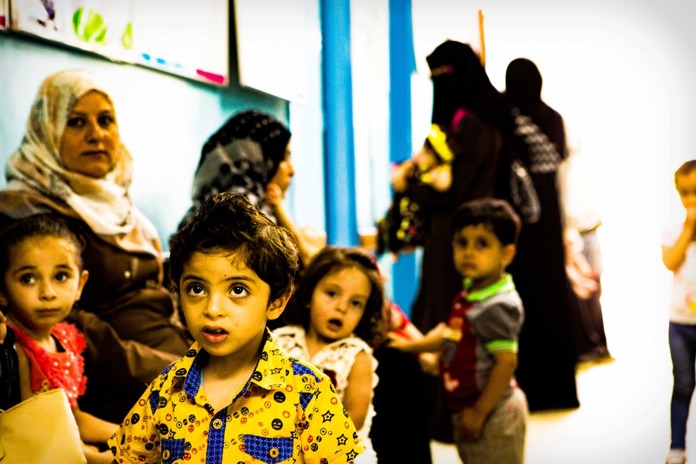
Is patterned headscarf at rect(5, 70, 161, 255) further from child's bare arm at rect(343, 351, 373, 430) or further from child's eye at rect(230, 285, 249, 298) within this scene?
child's eye at rect(230, 285, 249, 298)

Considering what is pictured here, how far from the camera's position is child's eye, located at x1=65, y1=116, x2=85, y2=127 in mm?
2707

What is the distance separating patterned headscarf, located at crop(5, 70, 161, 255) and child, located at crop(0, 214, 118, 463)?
0.37 ft

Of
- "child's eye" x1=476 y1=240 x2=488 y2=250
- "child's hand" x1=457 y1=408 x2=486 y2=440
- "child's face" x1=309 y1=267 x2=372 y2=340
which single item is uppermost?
"child's eye" x1=476 y1=240 x2=488 y2=250

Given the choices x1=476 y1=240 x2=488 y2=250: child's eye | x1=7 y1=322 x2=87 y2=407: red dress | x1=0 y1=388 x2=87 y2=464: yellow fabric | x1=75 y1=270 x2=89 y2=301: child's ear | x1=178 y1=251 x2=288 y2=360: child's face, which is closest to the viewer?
x1=178 y1=251 x2=288 y2=360: child's face

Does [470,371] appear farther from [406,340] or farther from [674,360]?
[674,360]

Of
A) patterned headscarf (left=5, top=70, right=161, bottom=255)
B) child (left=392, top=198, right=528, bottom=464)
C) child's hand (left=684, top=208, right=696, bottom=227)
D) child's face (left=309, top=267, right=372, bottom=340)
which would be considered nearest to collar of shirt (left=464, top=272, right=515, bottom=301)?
child (left=392, top=198, right=528, bottom=464)

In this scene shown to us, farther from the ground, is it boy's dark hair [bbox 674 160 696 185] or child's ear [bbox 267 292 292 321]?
boy's dark hair [bbox 674 160 696 185]

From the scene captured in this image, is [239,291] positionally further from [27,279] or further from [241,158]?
[241,158]

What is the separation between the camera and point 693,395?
297 centimetres

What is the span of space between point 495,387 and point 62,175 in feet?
5.43

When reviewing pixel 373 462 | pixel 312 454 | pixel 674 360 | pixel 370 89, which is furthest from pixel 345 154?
pixel 312 454

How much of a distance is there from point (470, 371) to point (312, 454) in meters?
1.35

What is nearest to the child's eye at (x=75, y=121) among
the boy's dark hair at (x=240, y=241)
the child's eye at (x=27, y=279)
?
the child's eye at (x=27, y=279)

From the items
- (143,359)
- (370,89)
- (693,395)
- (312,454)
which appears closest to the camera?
(312,454)
